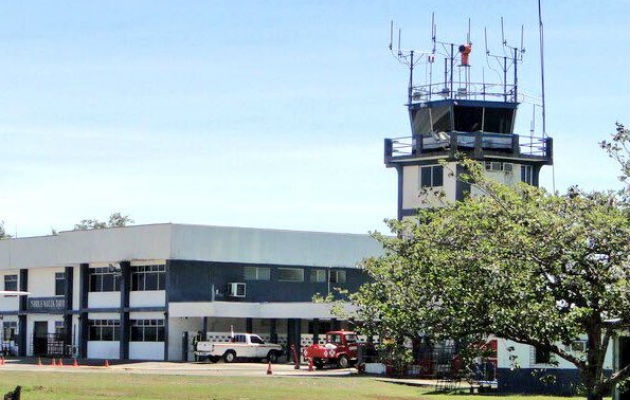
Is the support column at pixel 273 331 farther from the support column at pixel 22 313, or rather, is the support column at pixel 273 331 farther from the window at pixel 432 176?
the support column at pixel 22 313

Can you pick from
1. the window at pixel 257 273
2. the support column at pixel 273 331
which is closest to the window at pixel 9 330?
the window at pixel 257 273

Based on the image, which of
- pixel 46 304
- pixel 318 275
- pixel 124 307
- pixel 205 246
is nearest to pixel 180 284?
pixel 205 246

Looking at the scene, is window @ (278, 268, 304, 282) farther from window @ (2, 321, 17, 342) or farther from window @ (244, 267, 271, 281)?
window @ (2, 321, 17, 342)

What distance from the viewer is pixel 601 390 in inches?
1140

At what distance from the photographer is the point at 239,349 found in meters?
76.5

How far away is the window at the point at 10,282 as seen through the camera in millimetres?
94669

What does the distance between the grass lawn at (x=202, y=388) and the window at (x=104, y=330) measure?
24728 mm

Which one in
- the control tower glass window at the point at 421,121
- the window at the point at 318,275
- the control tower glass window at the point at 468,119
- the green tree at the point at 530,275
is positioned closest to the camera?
the green tree at the point at 530,275

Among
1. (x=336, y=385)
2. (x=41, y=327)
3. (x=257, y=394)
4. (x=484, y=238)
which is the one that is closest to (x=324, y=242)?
(x=41, y=327)

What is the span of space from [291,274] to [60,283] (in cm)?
1599

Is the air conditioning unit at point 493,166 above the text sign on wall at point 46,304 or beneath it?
above

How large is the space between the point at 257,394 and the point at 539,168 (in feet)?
119

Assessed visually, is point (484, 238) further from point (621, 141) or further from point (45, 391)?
point (45, 391)

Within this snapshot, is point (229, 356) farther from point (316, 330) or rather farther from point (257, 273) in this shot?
point (257, 273)
